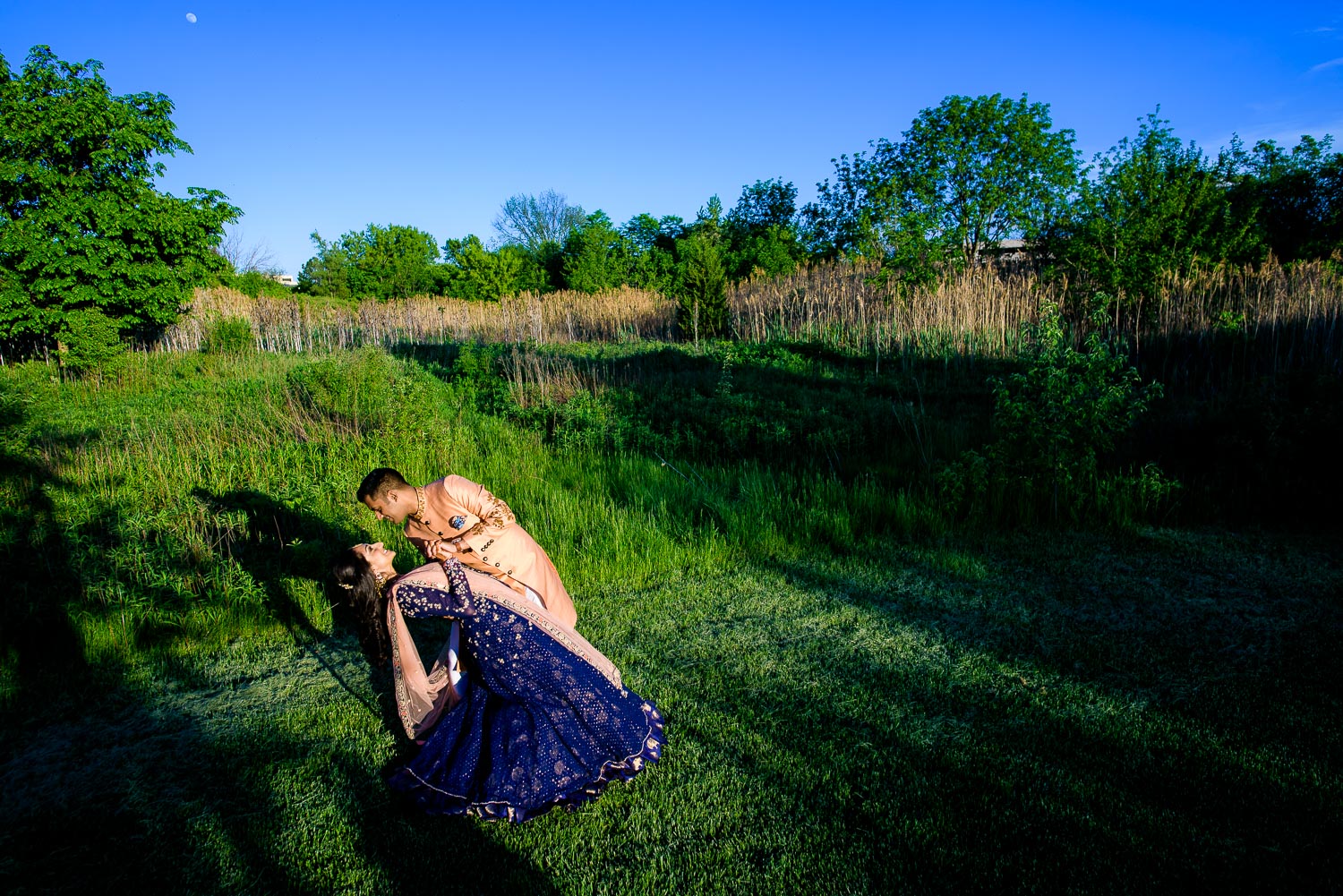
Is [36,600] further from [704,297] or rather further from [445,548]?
[704,297]

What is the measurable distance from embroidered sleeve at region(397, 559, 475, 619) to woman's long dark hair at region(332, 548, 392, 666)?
0.18 metres

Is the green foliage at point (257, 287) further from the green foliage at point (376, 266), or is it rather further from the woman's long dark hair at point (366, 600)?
the woman's long dark hair at point (366, 600)

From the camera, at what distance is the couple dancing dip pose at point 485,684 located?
9.49 ft

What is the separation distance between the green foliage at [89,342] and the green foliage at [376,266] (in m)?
22.6

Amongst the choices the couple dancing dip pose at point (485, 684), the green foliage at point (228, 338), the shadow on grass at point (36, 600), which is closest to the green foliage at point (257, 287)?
the green foliage at point (228, 338)

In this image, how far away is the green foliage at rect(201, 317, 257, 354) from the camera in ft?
60.6

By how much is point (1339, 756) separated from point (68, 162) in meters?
20.0

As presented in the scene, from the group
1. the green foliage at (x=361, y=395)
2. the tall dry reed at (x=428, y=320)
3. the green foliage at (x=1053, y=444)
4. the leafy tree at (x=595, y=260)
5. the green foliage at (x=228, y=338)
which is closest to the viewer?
the green foliage at (x=1053, y=444)

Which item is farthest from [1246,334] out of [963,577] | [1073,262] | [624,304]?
[624,304]

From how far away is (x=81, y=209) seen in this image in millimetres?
14062

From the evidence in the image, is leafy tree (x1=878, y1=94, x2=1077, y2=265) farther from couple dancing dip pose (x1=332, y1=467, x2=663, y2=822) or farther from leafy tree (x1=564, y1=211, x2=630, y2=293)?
couple dancing dip pose (x1=332, y1=467, x2=663, y2=822)

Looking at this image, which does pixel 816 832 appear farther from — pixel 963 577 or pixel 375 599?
pixel 963 577

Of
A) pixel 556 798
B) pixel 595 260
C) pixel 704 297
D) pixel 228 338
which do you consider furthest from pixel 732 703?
pixel 595 260

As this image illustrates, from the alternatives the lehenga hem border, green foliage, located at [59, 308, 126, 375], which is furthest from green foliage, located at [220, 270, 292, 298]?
the lehenga hem border
